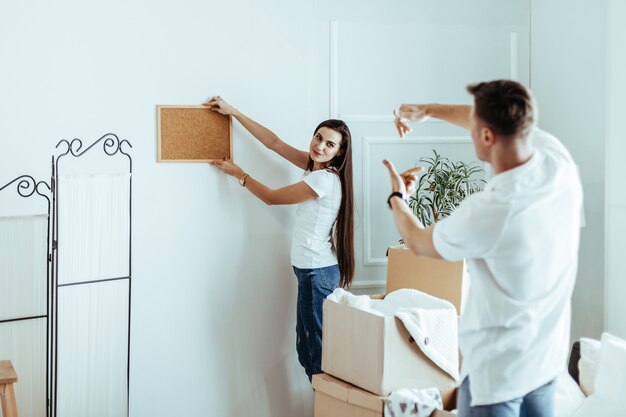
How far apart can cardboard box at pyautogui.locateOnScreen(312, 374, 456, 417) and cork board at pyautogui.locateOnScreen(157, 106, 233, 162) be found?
113 centimetres

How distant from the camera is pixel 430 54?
11.8 feet

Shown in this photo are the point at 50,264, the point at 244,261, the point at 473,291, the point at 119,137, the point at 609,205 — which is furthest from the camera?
the point at 244,261

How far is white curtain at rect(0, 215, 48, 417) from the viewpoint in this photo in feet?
8.77

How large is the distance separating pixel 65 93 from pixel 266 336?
1432 mm

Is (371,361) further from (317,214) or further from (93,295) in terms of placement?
(93,295)

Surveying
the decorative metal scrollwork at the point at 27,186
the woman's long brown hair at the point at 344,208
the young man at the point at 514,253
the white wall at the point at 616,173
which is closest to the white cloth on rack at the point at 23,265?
the decorative metal scrollwork at the point at 27,186

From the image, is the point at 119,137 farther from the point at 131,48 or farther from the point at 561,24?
the point at 561,24

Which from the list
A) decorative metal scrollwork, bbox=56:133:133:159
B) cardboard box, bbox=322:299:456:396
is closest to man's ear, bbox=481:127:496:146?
cardboard box, bbox=322:299:456:396

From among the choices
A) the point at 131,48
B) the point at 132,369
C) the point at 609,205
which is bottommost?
the point at 132,369

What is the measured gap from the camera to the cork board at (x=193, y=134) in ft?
10.6

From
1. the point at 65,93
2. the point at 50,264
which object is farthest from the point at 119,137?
the point at 50,264

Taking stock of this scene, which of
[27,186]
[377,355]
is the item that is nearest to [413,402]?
[377,355]

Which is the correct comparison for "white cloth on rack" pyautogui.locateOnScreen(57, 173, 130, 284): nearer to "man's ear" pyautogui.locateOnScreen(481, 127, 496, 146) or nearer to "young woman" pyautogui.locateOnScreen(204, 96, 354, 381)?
"young woman" pyautogui.locateOnScreen(204, 96, 354, 381)

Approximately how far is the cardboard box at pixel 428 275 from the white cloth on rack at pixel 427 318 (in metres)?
0.16
